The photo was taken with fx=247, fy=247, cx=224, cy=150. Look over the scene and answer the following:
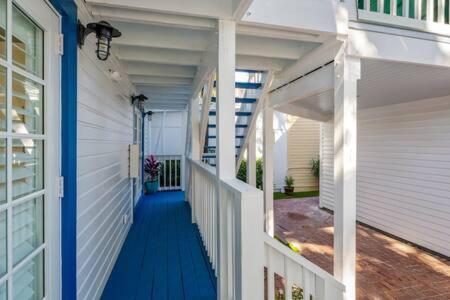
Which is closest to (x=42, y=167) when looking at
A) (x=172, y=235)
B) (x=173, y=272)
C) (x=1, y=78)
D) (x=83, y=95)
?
(x=1, y=78)

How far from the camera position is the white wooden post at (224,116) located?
189 centimetres

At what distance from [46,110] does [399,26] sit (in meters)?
2.95

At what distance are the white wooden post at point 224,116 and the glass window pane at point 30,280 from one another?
3.70 feet

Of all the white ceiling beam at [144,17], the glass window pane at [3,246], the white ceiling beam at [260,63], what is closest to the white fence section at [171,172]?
the white ceiling beam at [260,63]

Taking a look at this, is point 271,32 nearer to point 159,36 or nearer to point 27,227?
point 159,36

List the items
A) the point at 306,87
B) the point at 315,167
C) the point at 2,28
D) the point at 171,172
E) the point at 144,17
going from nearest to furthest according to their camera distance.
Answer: the point at 2,28
the point at 144,17
the point at 306,87
the point at 171,172
the point at 315,167

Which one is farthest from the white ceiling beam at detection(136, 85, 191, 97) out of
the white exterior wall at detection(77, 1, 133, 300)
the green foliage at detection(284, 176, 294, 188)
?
the green foliage at detection(284, 176, 294, 188)

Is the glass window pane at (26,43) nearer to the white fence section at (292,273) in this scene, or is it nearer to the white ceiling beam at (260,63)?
the white fence section at (292,273)

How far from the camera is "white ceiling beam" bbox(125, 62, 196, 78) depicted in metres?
3.35

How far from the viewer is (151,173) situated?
6586 mm

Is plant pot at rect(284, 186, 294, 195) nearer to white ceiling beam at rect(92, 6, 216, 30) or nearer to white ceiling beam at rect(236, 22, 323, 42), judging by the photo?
white ceiling beam at rect(236, 22, 323, 42)

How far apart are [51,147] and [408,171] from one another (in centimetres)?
502

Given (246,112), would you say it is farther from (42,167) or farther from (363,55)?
(42,167)

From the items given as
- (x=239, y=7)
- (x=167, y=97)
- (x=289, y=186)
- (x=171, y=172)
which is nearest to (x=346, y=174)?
(x=239, y=7)
